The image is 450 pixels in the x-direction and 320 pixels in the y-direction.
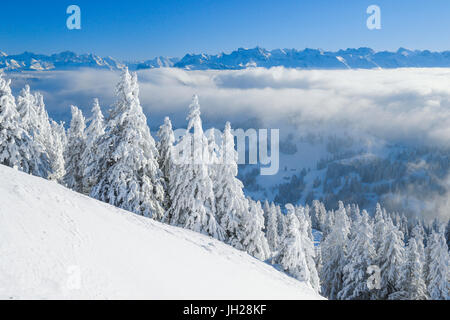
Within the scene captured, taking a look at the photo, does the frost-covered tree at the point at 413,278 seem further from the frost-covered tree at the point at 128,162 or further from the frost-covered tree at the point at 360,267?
the frost-covered tree at the point at 128,162

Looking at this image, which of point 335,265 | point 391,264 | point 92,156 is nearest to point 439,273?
point 391,264

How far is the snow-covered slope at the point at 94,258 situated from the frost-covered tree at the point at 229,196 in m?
7.93

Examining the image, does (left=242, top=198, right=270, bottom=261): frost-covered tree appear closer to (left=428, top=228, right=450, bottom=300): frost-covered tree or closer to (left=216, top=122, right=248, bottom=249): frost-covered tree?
(left=216, top=122, right=248, bottom=249): frost-covered tree

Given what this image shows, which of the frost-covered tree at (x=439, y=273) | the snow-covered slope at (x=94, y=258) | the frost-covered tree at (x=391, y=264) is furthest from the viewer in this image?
the frost-covered tree at (x=391, y=264)

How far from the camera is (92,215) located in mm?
11891

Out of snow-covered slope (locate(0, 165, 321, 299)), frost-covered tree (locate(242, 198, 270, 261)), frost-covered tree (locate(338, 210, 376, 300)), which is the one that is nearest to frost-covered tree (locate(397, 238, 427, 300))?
frost-covered tree (locate(338, 210, 376, 300))

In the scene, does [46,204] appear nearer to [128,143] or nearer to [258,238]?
[128,143]

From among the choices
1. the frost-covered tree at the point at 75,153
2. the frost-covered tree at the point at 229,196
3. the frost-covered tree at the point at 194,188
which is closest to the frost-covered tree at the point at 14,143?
the frost-covered tree at the point at 75,153

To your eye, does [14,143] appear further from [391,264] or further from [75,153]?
[391,264]

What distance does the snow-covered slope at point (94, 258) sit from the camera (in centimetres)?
801

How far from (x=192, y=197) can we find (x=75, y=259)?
12.3 m

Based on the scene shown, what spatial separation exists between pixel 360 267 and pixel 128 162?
28864mm

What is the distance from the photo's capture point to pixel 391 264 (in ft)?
108
